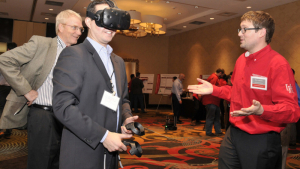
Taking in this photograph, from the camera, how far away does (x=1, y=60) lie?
1786mm

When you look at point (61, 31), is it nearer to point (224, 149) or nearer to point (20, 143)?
point (224, 149)

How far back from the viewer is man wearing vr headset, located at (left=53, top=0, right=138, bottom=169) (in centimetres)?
107

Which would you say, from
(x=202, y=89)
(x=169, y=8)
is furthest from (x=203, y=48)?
(x=202, y=89)

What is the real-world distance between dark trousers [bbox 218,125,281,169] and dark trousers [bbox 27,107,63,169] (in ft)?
4.60

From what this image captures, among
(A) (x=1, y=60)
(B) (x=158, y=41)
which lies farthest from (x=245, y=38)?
(B) (x=158, y=41)

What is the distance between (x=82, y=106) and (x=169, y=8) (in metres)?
8.14

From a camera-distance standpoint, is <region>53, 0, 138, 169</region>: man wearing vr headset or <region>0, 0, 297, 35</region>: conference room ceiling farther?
<region>0, 0, 297, 35</region>: conference room ceiling

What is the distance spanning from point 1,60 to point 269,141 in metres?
2.06

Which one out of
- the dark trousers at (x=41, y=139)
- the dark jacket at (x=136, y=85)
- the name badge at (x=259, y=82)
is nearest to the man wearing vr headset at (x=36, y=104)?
the dark trousers at (x=41, y=139)

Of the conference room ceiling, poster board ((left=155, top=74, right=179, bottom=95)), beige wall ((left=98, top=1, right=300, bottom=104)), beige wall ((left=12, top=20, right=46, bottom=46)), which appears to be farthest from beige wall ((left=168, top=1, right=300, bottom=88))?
beige wall ((left=12, top=20, right=46, bottom=46))

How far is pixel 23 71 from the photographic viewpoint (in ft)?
6.25

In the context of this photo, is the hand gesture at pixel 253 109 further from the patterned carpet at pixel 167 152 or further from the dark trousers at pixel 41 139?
the patterned carpet at pixel 167 152

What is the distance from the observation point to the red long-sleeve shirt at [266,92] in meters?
1.49

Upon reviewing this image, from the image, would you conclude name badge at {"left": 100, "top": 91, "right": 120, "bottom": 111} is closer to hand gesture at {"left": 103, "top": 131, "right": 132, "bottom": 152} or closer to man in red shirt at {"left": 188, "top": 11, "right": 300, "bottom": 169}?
hand gesture at {"left": 103, "top": 131, "right": 132, "bottom": 152}
